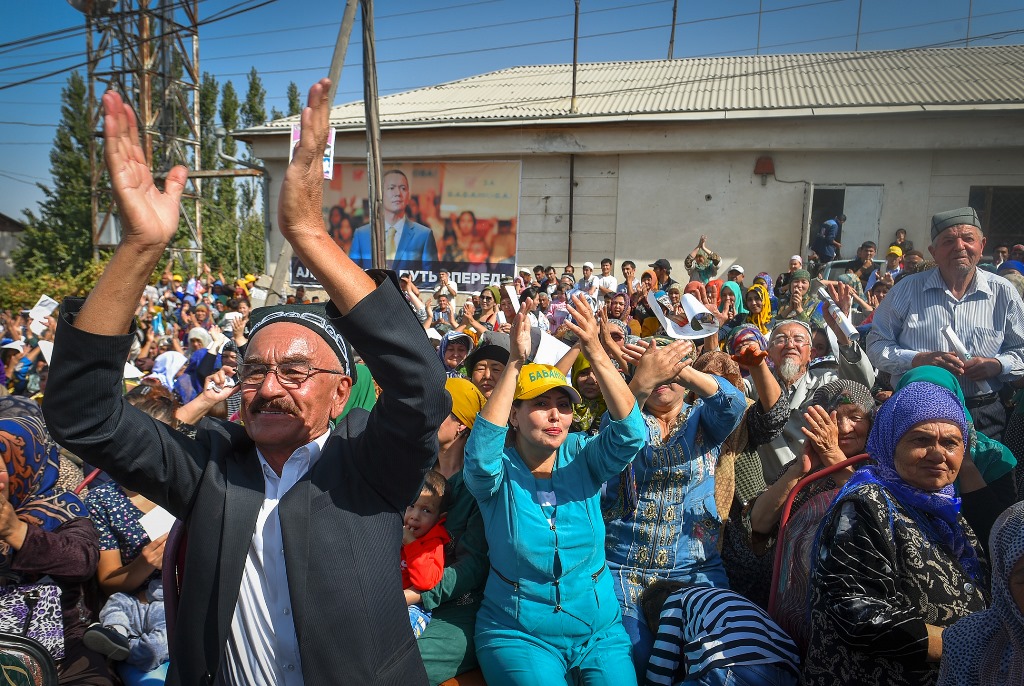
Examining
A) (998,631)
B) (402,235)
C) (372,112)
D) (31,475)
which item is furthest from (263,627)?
(402,235)

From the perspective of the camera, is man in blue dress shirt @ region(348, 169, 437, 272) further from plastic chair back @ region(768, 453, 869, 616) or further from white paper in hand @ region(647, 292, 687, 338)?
plastic chair back @ region(768, 453, 869, 616)

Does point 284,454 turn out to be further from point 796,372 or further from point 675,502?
point 796,372

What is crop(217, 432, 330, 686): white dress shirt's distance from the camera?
162 centimetres

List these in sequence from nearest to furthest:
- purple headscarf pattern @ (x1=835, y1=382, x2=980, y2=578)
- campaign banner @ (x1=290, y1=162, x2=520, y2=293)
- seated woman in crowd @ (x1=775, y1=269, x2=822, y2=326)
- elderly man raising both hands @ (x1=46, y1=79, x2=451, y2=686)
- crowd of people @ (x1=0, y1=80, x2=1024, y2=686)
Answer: elderly man raising both hands @ (x1=46, y1=79, x2=451, y2=686), crowd of people @ (x1=0, y1=80, x2=1024, y2=686), purple headscarf pattern @ (x1=835, y1=382, x2=980, y2=578), seated woman in crowd @ (x1=775, y1=269, x2=822, y2=326), campaign banner @ (x1=290, y1=162, x2=520, y2=293)

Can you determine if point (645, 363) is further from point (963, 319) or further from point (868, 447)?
point (963, 319)

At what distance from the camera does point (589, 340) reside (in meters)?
2.85

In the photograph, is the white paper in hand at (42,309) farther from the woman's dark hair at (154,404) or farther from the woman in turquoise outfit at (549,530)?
the woman in turquoise outfit at (549,530)

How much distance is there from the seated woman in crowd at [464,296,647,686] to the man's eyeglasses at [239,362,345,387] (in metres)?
1.23

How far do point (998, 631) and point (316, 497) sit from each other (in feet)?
6.42

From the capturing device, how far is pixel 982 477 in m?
3.18

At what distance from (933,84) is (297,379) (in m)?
17.6

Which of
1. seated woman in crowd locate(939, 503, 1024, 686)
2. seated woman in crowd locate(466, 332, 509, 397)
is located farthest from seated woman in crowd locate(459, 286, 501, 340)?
seated woman in crowd locate(939, 503, 1024, 686)

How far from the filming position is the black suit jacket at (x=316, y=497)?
151 centimetres

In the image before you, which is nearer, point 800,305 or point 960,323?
point 960,323
